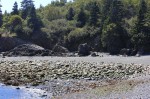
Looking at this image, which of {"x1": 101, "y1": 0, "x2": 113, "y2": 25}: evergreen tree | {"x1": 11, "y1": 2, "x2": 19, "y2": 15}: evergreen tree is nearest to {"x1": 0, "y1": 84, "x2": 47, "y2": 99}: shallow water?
{"x1": 101, "y1": 0, "x2": 113, "y2": 25}: evergreen tree

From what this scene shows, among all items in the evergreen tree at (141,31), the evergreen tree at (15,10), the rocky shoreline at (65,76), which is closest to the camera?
the rocky shoreline at (65,76)

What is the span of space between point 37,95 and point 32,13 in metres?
92.5

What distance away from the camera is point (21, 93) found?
44.0 meters

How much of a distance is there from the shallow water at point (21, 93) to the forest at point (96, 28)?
5921cm

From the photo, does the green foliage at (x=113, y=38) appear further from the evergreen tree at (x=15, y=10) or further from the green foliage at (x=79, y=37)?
the evergreen tree at (x=15, y=10)

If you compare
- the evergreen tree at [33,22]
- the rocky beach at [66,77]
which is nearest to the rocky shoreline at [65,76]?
the rocky beach at [66,77]

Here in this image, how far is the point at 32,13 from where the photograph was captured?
13175cm

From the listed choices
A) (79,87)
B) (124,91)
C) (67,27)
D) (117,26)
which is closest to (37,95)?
(79,87)

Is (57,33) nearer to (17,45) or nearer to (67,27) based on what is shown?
(67,27)

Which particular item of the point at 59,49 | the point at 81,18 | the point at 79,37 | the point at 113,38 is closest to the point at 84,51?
the point at 113,38

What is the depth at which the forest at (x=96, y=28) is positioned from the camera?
346 feet

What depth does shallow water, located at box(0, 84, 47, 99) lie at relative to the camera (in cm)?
4123

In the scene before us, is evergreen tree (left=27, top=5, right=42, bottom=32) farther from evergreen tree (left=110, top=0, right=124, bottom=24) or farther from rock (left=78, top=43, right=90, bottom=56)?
rock (left=78, top=43, right=90, bottom=56)

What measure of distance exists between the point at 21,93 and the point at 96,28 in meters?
77.2
